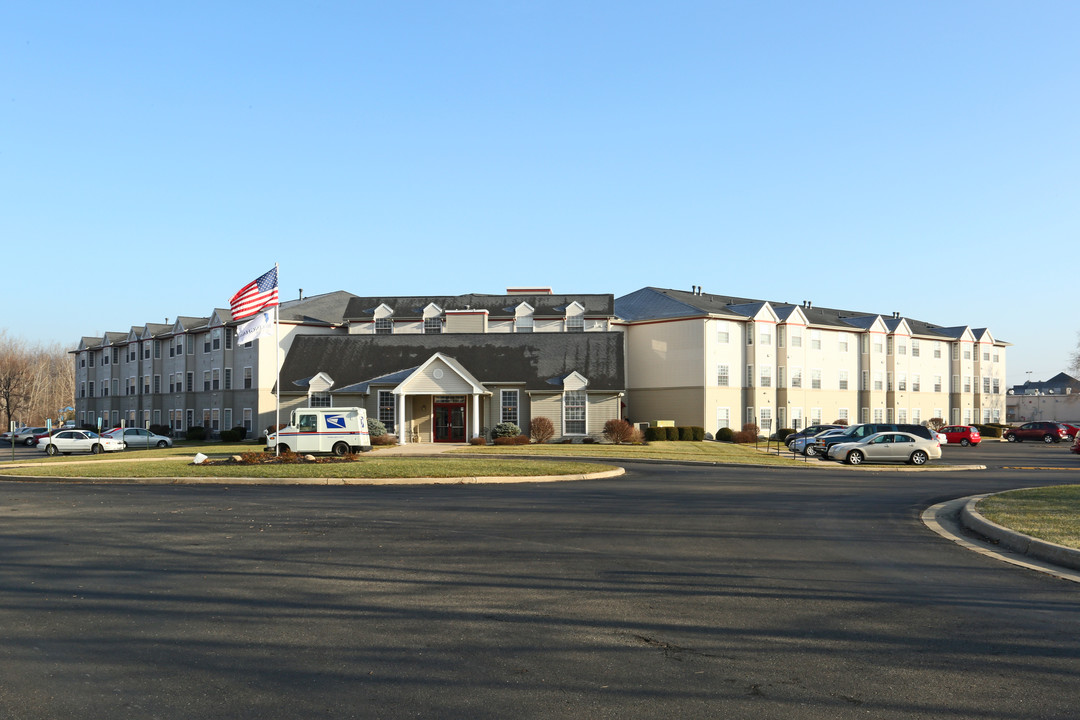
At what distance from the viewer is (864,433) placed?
37.4 metres

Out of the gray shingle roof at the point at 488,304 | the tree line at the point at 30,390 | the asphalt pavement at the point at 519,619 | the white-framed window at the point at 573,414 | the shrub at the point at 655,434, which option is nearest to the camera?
the asphalt pavement at the point at 519,619

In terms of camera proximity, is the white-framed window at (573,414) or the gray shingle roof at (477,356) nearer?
the white-framed window at (573,414)

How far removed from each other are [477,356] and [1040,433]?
144ft

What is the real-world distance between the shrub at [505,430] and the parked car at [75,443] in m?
21.4

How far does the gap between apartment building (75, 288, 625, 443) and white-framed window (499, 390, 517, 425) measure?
0.20ft

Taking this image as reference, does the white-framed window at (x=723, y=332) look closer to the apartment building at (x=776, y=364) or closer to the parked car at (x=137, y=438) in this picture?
the apartment building at (x=776, y=364)

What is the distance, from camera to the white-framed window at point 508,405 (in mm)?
52156

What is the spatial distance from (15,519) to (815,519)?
14715 mm

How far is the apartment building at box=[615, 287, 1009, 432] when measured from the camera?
59156 millimetres

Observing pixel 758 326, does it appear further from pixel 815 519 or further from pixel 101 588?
pixel 101 588

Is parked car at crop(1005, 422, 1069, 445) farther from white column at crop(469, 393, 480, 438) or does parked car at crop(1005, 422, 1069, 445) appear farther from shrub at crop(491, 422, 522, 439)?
white column at crop(469, 393, 480, 438)

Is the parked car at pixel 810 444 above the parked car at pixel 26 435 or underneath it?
above

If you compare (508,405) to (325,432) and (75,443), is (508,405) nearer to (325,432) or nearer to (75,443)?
(325,432)

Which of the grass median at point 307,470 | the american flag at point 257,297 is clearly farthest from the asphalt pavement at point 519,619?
the american flag at point 257,297
